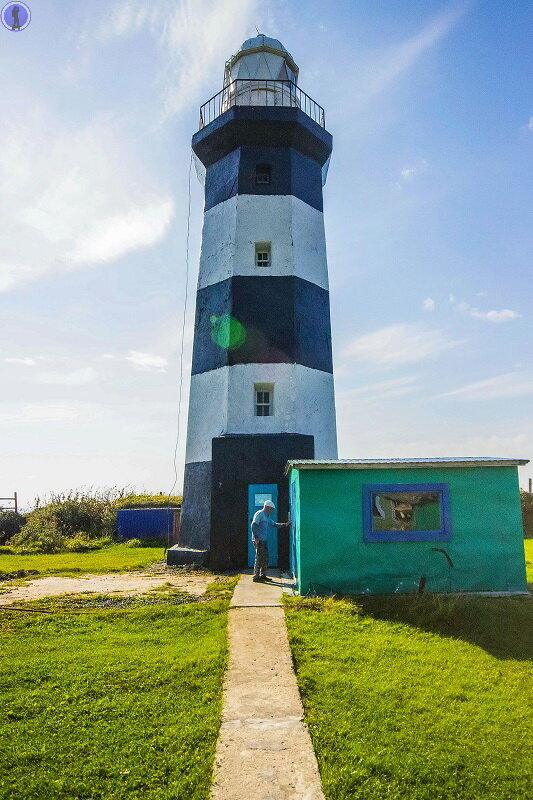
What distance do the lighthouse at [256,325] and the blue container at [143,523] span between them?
1005 cm

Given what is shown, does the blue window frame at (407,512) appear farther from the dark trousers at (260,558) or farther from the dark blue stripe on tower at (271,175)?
the dark blue stripe on tower at (271,175)

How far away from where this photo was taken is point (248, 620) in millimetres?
9430

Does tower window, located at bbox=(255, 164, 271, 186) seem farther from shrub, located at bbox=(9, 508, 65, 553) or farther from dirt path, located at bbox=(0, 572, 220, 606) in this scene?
shrub, located at bbox=(9, 508, 65, 553)

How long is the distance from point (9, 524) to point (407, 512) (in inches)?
889

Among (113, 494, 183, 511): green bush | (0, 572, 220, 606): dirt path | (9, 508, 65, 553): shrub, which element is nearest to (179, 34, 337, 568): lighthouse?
(0, 572, 220, 606): dirt path

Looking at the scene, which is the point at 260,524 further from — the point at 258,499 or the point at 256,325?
the point at 256,325

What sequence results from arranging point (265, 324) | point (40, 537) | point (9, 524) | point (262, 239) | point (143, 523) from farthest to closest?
point (9, 524), point (143, 523), point (40, 537), point (262, 239), point (265, 324)

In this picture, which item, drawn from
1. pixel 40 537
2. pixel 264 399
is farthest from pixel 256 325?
pixel 40 537

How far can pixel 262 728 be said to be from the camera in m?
5.45

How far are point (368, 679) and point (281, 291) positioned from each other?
13142mm

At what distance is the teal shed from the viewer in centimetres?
1148

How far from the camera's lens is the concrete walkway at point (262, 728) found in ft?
14.6


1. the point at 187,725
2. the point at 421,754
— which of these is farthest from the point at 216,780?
the point at 421,754

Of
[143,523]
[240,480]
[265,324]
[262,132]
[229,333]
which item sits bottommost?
[143,523]
